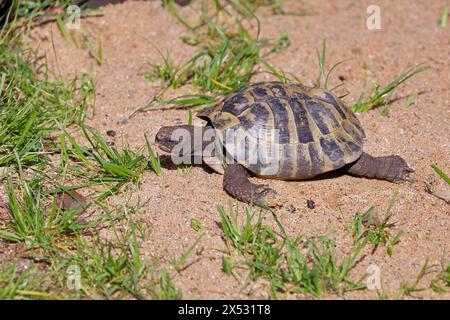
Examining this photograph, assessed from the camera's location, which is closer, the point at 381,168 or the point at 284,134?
the point at 284,134

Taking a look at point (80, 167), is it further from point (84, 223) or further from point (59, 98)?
point (59, 98)

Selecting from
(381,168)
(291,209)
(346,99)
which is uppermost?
(346,99)

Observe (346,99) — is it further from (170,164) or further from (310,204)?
(170,164)

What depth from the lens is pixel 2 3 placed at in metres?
5.72

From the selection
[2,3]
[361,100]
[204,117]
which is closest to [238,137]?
[204,117]

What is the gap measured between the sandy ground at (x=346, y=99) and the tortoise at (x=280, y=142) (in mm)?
133

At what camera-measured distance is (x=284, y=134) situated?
441 centimetres

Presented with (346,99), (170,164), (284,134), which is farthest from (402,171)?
(170,164)

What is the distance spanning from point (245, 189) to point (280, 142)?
0.42 metres

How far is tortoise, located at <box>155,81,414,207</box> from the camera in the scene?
439 cm

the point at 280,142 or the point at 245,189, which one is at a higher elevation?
the point at 280,142

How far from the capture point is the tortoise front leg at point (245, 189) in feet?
14.0

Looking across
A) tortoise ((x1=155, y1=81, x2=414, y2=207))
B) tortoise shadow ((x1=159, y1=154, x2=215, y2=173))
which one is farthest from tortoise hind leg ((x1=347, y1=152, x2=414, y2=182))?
tortoise shadow ((x1=159, y1=154, x2=215, y2=173))

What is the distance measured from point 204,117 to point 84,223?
1.27 metres
